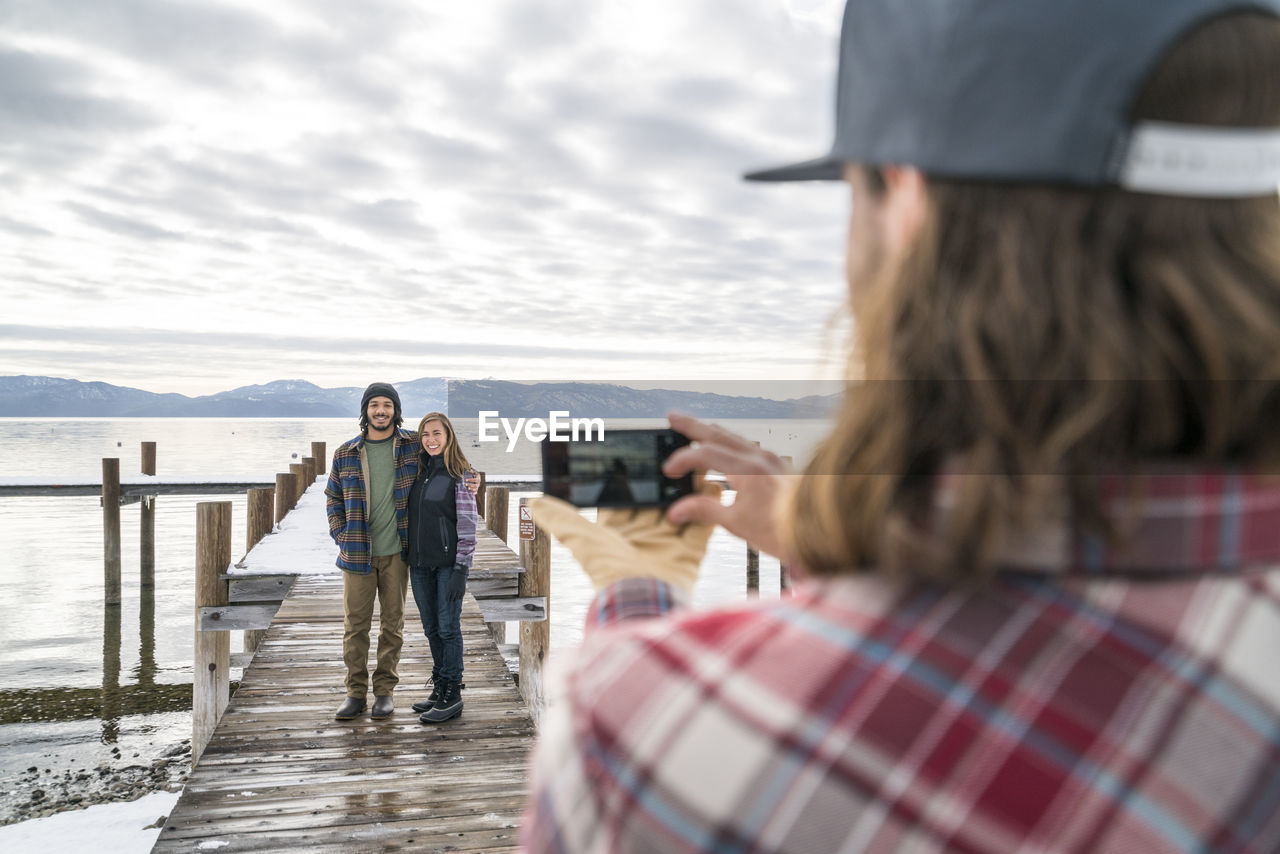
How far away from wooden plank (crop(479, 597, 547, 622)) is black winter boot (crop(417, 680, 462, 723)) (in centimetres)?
341

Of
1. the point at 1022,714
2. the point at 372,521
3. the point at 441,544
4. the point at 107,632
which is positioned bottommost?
the point at 107,632

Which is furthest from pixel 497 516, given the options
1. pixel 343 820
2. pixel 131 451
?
pixel 131 451

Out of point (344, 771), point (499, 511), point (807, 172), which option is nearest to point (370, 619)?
point (344, 771)

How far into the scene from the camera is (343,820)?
15.1 ft

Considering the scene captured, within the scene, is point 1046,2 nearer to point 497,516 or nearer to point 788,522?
point 788,522

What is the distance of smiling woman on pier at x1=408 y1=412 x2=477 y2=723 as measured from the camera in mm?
→ 5789

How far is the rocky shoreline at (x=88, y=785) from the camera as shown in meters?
9.34

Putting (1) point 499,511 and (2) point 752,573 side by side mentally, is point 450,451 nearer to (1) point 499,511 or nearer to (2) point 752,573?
(1) point 499,511

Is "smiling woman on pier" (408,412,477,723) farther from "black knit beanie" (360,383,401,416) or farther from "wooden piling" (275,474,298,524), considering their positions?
"wooden piling" (275,474,298,524)

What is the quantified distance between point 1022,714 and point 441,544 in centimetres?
558

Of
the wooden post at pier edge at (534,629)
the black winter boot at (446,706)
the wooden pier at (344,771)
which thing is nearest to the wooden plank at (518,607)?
the wooden post at pier edge at (534,629)

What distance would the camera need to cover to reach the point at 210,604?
28.0 ft

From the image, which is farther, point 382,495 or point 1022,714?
point 382,495

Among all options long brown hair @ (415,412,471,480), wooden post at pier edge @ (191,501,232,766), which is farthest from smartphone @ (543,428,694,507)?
wooden post at pier edge @ (191,501,232,766)
